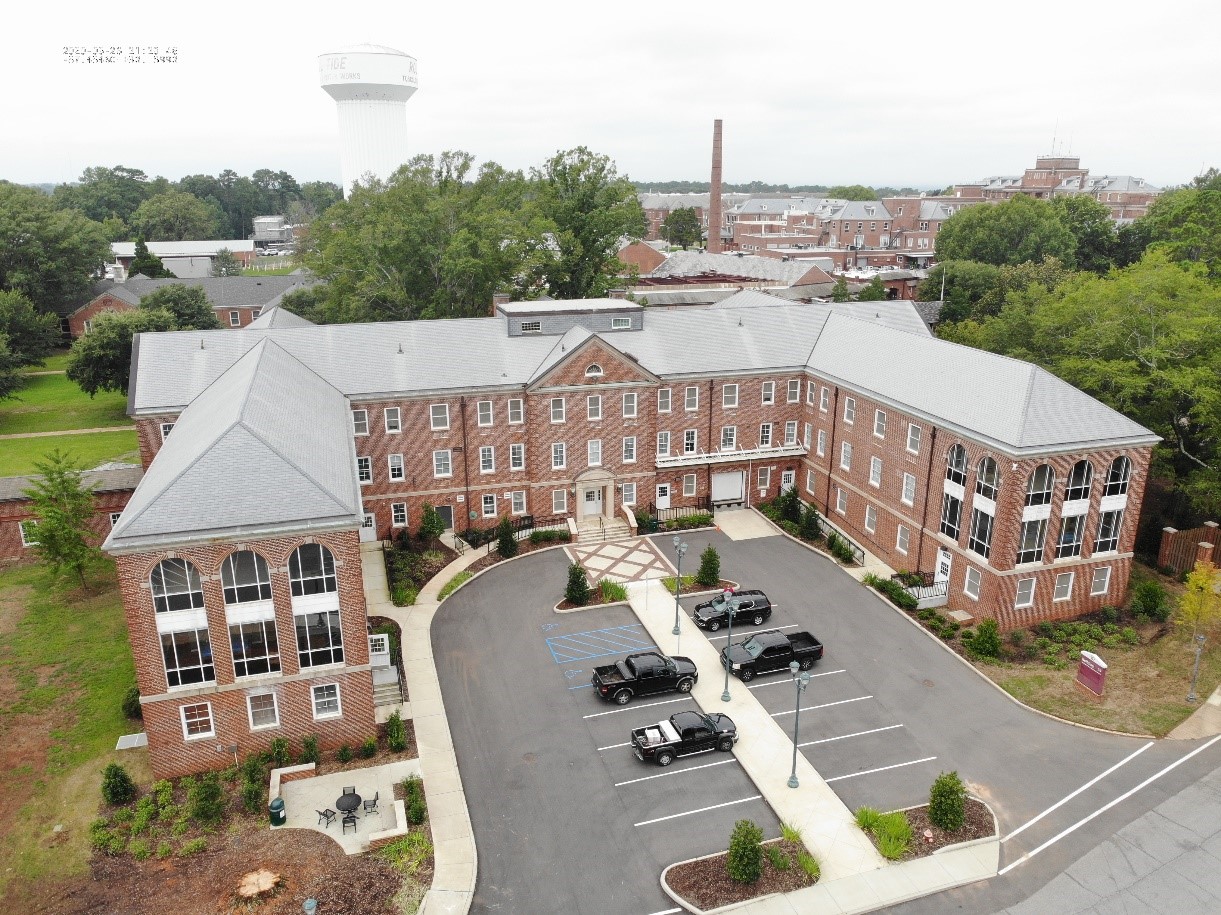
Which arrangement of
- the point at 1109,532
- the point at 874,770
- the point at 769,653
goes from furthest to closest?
1. the point at 1109,532
2. the point at 769,653
3. the point at 874,770

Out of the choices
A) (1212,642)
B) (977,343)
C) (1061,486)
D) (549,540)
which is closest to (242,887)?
(549,540)

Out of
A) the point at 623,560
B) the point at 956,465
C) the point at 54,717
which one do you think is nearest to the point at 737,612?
the point at 623,560

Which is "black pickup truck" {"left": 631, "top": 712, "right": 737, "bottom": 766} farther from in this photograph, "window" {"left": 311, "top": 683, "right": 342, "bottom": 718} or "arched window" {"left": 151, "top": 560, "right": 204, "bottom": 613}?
"arched window" {"left": 151, "top": 560, "right": 204, "bottom": 613}

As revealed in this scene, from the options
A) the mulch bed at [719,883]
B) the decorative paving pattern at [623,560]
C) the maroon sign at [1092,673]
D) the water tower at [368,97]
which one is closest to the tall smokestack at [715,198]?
the water tower at [368,97]

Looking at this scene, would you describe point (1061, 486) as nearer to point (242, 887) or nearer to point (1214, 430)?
point (1214, 430)

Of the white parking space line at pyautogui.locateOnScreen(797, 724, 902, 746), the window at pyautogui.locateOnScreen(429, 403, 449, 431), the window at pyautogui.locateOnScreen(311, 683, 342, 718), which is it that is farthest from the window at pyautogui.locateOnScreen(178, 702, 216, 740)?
the white parking space line at pyautogui.locateOnScreen(797, 724, 902, 746)

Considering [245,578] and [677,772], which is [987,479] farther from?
[245,578]

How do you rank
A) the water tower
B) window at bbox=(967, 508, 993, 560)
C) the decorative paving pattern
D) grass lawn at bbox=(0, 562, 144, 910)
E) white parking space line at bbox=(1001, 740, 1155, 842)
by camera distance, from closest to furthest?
1. grass lawn at bbox=(0, 562, 144, 910)
2. white parking space line at bbox=(1001, 740, 1155, 842)
3. window at bbox=(967, 508, 993, 560)
4. the decorative paving pattern
5. the water tower
